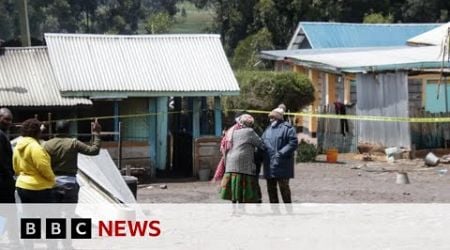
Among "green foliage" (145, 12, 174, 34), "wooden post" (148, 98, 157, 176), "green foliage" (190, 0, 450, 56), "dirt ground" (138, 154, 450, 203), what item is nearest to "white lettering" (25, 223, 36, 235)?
"dirt ground" (138, 154, 450, 203)

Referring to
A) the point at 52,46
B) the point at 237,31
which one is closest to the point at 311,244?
the point at 52,46

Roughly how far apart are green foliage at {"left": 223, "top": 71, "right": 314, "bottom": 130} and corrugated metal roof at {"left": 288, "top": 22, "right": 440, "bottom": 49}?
10.6 meters

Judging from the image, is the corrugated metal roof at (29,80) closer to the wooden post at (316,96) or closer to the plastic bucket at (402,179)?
the plastic bucket at (402,179)

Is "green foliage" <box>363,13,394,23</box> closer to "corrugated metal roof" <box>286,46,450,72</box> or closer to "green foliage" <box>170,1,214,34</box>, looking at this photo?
"corrugated metal roof" <box>286,46,450,72</box>

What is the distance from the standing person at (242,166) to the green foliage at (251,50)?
28155 millimetres

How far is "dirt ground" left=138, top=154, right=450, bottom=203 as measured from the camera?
1619 centimetres

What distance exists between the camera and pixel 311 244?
10.2m

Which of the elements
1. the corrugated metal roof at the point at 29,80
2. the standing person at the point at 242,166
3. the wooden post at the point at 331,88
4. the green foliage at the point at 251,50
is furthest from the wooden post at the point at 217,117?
the green foliage at the point at 251,50

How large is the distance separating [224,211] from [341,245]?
364 cm

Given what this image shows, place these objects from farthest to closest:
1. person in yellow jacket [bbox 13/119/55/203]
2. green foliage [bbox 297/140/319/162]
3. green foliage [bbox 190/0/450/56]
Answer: green foliage [bbox 190/0/450/56]
green foliage [bbox 297/140/319/162]
person in yellow jacket [bbox 13/119/55/203]

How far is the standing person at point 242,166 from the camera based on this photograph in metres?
12.7

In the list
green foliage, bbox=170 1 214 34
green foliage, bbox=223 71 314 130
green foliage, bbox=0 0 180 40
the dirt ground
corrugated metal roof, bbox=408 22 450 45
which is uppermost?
green foliage, bbox=170 1 214 34

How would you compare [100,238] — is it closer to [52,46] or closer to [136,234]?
[136,234]

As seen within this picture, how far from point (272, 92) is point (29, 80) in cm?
837
